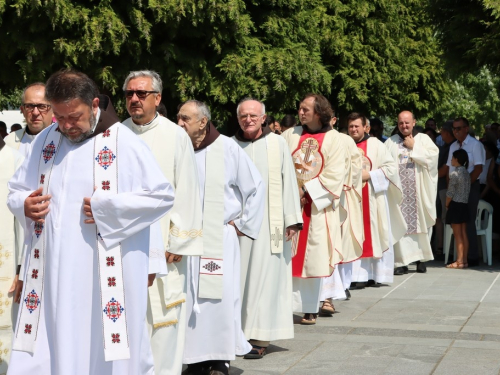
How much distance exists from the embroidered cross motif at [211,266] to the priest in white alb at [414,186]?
6992mm

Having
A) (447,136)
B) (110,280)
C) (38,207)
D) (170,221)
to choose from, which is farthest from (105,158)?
(447,136)

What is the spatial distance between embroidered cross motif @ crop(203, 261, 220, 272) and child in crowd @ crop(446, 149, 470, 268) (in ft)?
25.7

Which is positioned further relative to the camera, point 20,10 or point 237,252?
point 20,10

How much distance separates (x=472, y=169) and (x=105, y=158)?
401 inches

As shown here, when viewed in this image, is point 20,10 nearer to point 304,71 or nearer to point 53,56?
point 53,56

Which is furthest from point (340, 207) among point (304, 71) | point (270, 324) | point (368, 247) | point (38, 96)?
point (304, 71)

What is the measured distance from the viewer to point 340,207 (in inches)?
410

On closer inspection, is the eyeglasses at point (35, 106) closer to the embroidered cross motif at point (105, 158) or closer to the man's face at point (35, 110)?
the man's face at point (35, 110)

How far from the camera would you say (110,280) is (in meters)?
4.93

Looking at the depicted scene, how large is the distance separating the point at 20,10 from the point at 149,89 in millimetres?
8249

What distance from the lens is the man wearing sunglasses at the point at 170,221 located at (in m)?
6.14

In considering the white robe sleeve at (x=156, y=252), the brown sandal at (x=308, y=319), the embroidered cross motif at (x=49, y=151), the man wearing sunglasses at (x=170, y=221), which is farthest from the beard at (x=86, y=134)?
the brown sandal at (x=308, y=319)

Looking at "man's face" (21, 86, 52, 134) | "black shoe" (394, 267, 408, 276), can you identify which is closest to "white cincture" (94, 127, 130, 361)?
"man's face" (21, 86, 52, 134)

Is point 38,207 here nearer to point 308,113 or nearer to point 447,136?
point 308,113
